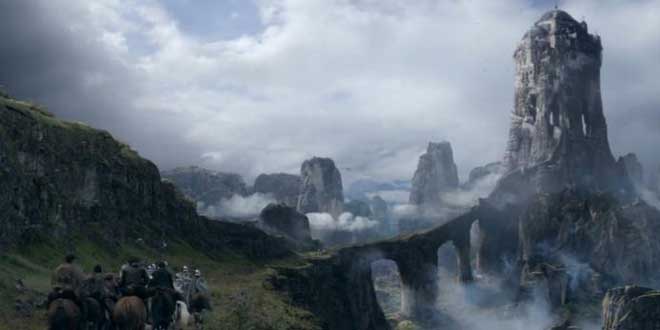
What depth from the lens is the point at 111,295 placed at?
1950 inches

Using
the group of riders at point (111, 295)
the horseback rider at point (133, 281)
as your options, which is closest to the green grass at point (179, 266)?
the group of riders at point (111, 295)

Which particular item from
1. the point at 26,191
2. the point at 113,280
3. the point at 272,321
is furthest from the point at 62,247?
the point at 113,280

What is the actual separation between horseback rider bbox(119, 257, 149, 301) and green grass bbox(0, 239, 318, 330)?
12791 millimetres

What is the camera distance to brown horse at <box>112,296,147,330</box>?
156ft

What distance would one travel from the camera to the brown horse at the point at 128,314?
47688 millimetres

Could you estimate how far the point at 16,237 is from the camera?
9931cm

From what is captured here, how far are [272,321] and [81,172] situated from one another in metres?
81.1

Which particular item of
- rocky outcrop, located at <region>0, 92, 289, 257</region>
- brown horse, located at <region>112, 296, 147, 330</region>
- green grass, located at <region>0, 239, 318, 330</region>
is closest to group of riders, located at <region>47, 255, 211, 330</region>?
brown horse, located at <region>112, 296, 147, 330</region>

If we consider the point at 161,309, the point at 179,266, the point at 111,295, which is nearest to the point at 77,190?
the point at 179,266

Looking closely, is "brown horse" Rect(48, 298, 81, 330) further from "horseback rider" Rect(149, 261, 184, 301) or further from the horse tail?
"horseback rider" Rect(149, 261, 184, 301)

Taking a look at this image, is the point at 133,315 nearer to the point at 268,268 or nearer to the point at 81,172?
the point at 81,172

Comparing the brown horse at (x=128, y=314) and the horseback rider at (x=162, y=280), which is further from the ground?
the horseback rider at (x=162, y=280)

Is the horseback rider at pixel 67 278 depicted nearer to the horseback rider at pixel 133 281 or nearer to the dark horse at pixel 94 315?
the dark horse at pixel 94 315

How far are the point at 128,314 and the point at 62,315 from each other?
202 inches
